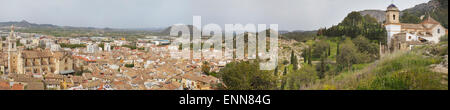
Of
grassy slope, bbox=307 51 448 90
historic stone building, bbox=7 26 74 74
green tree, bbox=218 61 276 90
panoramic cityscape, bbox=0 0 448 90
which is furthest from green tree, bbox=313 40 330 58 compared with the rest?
historic stone building, bbox=7 26 74 74

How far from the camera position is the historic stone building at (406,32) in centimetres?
1319

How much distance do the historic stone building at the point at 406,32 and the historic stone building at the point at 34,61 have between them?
781 inches

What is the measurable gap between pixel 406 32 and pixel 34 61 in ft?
70.5

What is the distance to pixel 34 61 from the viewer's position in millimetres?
19266

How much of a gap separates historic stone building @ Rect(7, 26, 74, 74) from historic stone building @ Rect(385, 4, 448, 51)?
19.8 m

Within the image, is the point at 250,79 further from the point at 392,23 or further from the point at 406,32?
the point at 392,23

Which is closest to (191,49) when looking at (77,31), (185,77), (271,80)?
(185,77)

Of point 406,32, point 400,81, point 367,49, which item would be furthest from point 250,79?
point 406,32

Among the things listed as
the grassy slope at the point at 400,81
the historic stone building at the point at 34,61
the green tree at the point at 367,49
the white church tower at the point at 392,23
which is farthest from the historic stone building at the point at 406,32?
the historic stone building at the point at 34,61
